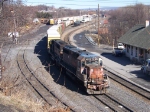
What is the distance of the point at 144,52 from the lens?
109ft

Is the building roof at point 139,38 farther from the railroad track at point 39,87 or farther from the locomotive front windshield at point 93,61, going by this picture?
the railroad track at point 39,87

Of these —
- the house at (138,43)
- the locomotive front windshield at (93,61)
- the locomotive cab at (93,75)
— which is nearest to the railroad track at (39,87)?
the locomotive cab at (93,75)

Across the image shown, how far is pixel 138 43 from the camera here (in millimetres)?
34125

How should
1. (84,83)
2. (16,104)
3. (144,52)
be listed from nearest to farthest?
(16,104) → (84,83) → (144,52)

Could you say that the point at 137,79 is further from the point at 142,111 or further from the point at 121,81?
the point at 142,111

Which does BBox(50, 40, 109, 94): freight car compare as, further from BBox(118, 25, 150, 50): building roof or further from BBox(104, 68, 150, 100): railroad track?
BBox(118, 25, 150, 50): building roof

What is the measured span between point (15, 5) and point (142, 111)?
9.28 m

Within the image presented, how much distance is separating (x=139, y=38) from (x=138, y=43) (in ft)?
4.33

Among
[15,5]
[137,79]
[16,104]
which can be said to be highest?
[15,5]

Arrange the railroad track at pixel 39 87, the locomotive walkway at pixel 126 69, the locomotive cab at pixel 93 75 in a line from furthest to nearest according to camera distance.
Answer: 1. the locomotive walkway at pixel 126 69
2. the locomotive cab at pixel 93 75
3. the railroad track at pixel 39 87

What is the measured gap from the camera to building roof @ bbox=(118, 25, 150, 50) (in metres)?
32.8

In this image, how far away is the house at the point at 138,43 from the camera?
3280cm

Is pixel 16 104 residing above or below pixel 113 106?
above

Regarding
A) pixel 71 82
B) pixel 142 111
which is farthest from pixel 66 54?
pixel 142 111
